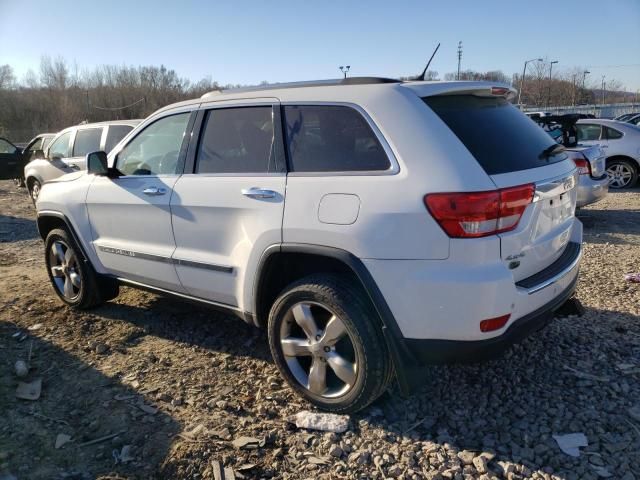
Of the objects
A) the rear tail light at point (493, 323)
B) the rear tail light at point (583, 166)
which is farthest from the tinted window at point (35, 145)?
the rear tail light at point (493, 323)

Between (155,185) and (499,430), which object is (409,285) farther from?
(155,185)

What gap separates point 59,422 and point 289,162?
6.76ft

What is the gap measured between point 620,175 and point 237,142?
10.4m

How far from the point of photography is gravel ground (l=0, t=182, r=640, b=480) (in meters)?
2.53

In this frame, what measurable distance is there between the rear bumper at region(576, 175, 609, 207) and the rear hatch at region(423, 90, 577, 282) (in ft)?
15.9

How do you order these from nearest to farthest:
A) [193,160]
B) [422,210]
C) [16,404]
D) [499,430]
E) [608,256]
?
[422,210] < [499,430] < [16,404] < [193,160] < [608,256]

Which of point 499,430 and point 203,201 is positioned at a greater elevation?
point 203,201

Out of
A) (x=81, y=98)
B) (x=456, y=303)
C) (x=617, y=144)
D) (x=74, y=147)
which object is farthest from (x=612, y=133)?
(x=81, y=98)

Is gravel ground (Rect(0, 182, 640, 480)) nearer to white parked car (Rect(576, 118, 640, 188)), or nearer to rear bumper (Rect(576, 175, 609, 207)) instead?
rear bumper (Rect(576, 175, 609, 207))

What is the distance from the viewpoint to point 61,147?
10.2m

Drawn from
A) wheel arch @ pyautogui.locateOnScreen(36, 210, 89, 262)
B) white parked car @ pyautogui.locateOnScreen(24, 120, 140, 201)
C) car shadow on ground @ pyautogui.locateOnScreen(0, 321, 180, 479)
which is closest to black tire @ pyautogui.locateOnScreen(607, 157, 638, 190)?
white parked car @ pyautogui.locateOnScreen(24, 120, 140, 201)

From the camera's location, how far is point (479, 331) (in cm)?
238

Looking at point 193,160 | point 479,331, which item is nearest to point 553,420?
point 479,331

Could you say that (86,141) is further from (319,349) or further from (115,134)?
(319,349)
